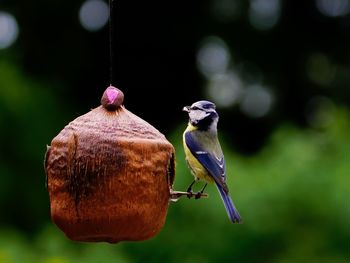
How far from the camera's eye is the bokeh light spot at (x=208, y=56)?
38.8ft

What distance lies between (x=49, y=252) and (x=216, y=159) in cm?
307

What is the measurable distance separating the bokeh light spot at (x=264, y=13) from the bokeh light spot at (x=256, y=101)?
0.65m

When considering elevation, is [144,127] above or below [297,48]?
above

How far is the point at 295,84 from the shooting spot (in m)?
12.1

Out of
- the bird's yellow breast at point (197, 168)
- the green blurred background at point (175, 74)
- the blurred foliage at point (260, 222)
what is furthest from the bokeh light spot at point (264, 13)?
the bird's yellow breast at point (197, 168)

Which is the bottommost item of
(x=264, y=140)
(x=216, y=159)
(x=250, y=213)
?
(x=264, y=140)

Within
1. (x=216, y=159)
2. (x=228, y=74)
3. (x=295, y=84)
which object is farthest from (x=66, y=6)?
(x=216, y=159)

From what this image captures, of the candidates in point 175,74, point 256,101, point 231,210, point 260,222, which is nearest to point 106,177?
point 231,210

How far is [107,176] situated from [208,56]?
751 centimetres

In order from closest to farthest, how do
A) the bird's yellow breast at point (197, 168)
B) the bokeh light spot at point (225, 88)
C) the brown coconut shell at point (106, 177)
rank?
the brown coconut shell at point (106, 177) < the bird's yellow breast at point (197, 168) < the bokeh light spot at point (225, 88)

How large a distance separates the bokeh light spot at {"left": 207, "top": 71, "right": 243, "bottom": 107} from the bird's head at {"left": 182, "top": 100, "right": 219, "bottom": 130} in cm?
647

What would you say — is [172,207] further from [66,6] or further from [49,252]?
[66,6]

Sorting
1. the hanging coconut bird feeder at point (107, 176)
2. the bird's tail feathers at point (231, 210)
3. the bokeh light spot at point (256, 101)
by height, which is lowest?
the bokeh light spot at point (256, 101)

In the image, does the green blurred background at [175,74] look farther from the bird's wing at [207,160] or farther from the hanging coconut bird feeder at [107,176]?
the hanging coconut bird feeder at [107,176]
